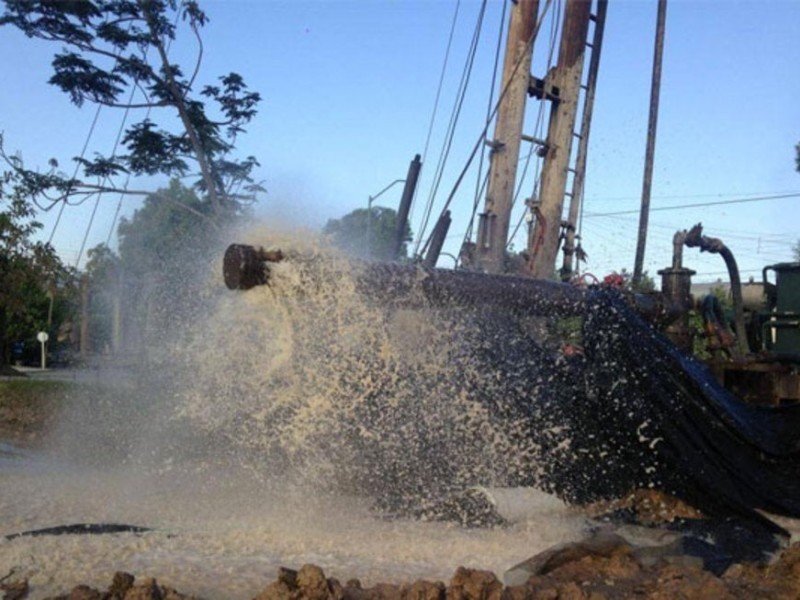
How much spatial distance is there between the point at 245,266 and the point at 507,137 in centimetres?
319

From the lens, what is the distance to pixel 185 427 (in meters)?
7.85

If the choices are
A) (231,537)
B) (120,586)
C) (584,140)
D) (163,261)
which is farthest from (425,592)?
(163,261)

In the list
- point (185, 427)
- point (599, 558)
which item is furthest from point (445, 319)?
point (185, 427)

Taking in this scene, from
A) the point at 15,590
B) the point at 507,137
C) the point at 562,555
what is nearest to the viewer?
the point at 15,590

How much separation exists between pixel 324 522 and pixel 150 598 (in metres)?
2.35

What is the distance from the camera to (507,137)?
294 inches

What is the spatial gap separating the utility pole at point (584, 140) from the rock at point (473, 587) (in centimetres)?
494

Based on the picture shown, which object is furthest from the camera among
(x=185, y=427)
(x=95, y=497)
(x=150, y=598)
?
(x=185, y=427)

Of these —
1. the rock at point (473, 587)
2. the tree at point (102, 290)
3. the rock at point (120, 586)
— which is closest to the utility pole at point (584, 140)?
the rock at point (473, 587)

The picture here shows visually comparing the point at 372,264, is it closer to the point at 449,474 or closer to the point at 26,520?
the point at 449,474

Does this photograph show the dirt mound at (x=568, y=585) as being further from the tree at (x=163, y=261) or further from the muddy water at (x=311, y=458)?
the tree at (x=163, y=261)

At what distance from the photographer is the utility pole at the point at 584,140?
26.9 feet

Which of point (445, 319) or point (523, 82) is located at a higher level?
point (523, 82)

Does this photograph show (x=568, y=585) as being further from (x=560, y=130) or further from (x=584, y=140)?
(x=584, y=140)
